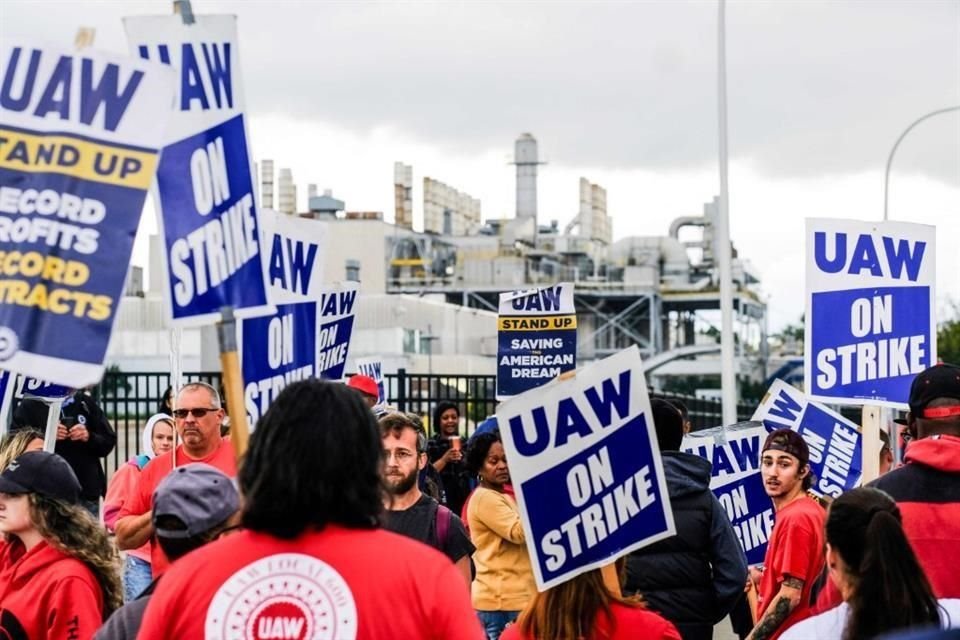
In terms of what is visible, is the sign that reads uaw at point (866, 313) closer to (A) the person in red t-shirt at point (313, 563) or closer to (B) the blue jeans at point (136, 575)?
(B) the blue jeans at point (136, 575)

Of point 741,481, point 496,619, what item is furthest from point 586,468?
point 741,481

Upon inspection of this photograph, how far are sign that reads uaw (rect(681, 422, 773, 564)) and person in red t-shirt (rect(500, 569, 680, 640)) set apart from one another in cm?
484

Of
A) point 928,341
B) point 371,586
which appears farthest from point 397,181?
point 371,586

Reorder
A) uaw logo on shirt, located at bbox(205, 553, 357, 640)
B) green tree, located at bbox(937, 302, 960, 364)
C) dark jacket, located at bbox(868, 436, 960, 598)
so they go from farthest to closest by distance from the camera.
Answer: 1. green tree, located at bbox(937, 302, 960, 364)
2. dark jacket, located at bbox(868, 436, 960, 598)
3. uaw logo on shirt, located at bbox(205, 553, 357, 640)

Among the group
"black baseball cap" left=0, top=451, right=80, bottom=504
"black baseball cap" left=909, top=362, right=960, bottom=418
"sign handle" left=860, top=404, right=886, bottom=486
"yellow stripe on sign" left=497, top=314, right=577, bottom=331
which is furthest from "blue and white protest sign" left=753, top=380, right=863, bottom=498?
"black baseball cap" left=0, top=451, right=80, bottom=504

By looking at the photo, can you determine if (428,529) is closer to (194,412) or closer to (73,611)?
(194,412)

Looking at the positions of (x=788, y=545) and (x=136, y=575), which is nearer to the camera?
(x=788, y=545)

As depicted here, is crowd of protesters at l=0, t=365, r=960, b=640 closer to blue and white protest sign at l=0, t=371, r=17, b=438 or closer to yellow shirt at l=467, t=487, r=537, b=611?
yellow shirt at l=467, t=487, r=537, b=611

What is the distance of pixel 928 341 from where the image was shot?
8961 millimetres

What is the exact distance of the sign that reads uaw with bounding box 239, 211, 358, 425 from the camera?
631 cm

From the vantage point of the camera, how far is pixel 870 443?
809cm

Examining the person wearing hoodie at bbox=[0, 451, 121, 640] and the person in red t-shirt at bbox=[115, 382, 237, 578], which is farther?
the person in red t-shirt at bbox=[115, 382, 237, 578]

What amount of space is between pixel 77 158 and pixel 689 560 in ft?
11.0

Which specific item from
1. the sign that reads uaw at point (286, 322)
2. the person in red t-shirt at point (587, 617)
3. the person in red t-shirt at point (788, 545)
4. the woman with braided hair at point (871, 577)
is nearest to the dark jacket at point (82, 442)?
the sign that reads uaw at point (286, 322)
